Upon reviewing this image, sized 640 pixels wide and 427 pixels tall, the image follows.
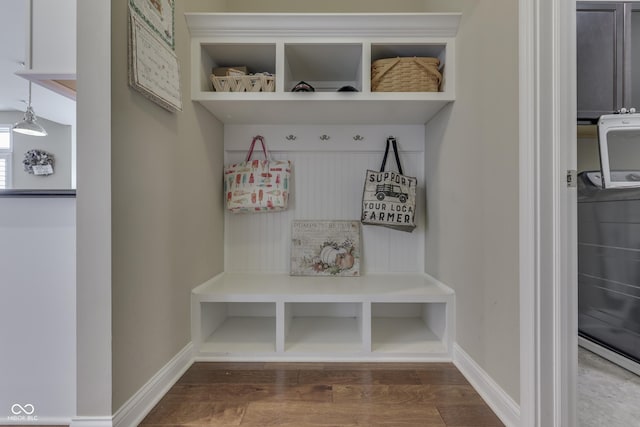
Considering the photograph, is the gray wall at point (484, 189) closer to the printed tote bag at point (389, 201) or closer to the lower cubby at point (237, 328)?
the printed tote bag at point (389, 201)

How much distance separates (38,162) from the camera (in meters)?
4.95

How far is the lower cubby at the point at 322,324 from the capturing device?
1428mm

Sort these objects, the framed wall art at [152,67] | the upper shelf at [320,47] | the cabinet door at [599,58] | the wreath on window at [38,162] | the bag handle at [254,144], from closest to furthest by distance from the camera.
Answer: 1. the framed wall art at [152,67]
2. the upper shelf at [320,47]
3. the cabinet door at [599,58]
4. the bag handle at [254,144]
5. the wreath on window at [38,162]

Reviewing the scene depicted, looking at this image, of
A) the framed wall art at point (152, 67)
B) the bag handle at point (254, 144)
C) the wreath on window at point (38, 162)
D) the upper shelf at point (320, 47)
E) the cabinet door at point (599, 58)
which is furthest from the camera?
the wreath on window at point (38, 162)

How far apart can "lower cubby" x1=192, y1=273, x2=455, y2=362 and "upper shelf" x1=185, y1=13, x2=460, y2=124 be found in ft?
3.22

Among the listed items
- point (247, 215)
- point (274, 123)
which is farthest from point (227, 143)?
point (247, 215)

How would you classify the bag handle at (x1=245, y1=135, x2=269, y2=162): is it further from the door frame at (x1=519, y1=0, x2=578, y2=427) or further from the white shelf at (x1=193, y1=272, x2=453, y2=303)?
the door frame at (x1=519, y1=0, x2=578, y2=427)

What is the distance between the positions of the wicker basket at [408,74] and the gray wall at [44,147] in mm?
5959

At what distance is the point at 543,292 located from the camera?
880 millimetres

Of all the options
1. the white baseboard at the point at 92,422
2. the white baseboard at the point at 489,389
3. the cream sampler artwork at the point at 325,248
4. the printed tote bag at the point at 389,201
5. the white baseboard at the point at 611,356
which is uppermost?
the printed tote bag at the point at 389,201

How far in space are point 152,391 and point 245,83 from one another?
1.44 m

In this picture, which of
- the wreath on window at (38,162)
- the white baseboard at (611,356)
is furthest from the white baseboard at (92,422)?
the wreath on window at (38,162)

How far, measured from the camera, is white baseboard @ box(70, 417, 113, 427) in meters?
0.89

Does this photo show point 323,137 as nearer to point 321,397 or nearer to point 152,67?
point 152,67
